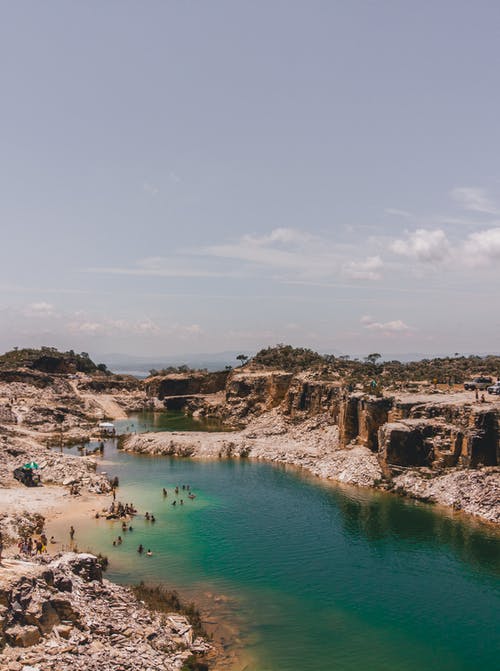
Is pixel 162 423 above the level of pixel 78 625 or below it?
below

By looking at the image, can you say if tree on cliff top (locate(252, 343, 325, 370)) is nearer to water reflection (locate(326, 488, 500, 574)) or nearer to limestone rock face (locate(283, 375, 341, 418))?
limestone rock face (locate(283, 375, 341, 418))

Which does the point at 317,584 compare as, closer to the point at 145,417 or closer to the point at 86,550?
the point at 86,550

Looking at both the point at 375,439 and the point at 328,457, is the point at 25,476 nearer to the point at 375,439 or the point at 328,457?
the point at 328,457

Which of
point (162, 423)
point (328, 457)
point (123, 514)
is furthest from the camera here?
point (162, 423)

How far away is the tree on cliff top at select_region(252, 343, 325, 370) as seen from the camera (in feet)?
366

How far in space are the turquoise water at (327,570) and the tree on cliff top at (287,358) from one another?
Result: 55.8 metres

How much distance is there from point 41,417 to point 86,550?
59073 mm

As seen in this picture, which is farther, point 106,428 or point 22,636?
point 106,428

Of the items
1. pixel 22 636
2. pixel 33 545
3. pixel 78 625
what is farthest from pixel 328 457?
pixel 22 636

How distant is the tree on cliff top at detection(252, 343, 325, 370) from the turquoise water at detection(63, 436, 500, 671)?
55.8m

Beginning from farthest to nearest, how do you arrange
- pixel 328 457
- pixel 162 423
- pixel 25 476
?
pixel 162 423, pixel 328 457, pixel 25 476

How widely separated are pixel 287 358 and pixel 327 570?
274ft

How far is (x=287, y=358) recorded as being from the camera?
118625 mm

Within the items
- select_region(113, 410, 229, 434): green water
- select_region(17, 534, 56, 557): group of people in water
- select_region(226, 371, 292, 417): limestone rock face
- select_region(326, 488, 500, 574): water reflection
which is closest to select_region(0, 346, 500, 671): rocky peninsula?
select_region(226, 371, 292, 417): limestone rock face
